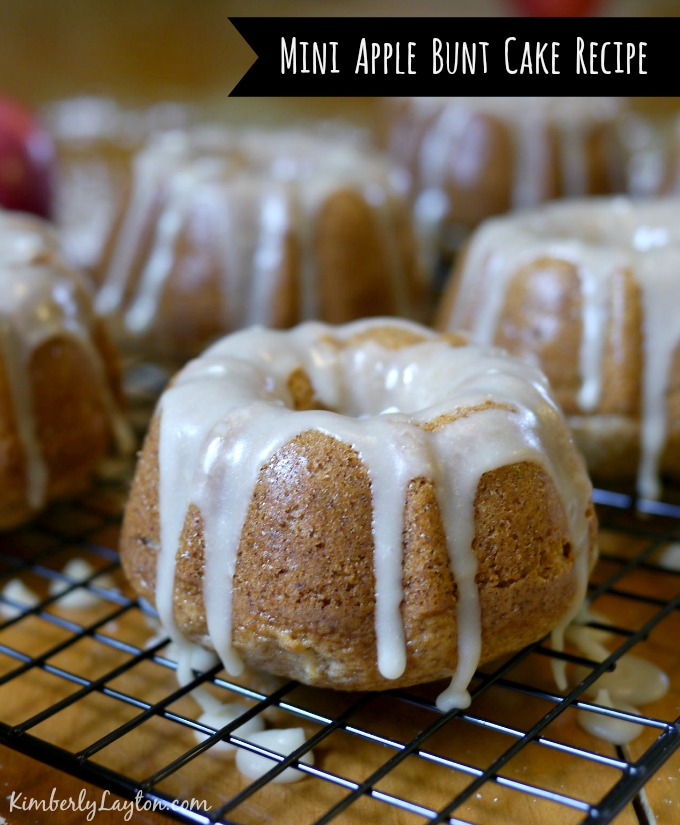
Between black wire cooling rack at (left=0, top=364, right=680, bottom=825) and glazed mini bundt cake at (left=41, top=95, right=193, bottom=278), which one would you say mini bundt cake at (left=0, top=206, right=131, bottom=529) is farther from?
glazed mini bundt cake at (left=41, top=95, right=193, bottom=278)

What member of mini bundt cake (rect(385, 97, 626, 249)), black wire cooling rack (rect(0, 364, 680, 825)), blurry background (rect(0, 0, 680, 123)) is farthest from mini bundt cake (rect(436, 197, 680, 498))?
blurry background (rect(0, 0, 680, 123))

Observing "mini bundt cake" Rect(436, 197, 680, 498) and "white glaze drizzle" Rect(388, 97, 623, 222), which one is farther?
"white glaze drizzle" Rect(388, 97, 623, 222)

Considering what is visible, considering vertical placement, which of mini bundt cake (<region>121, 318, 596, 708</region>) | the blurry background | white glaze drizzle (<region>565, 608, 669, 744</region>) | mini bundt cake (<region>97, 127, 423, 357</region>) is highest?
the blurry background

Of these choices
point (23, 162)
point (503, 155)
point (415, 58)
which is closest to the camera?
point (415, 58)

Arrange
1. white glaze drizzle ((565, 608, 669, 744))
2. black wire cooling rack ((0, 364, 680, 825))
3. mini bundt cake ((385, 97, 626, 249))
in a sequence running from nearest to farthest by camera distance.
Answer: black wire cooling rack ((0, 364, 680, 825)) → white glaze drizzle ((565, 608, 669, 744)) → mini bundt cake ((385, 97, 626, 249))

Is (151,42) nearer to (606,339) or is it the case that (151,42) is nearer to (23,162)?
(23,162)

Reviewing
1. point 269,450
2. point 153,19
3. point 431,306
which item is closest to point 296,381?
point 269,450

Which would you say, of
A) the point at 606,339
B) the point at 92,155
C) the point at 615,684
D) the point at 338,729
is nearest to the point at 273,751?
the point at 338,729
